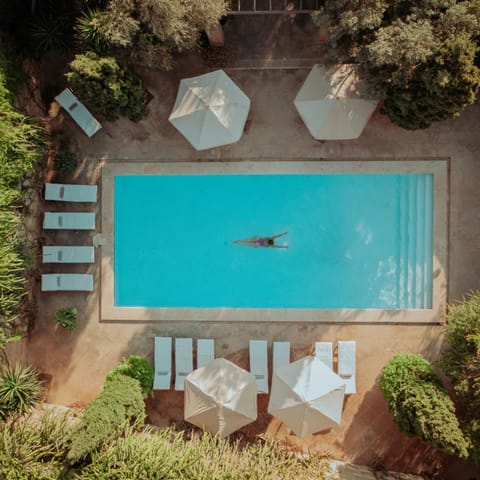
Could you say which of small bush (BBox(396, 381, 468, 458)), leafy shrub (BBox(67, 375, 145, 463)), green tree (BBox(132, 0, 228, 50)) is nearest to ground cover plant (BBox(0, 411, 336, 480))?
leafy shrub (BBox(67, 375, 145, 463))

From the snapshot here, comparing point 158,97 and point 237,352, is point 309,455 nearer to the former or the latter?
point 237,352

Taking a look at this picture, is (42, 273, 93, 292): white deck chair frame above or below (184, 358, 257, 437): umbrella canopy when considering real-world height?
above

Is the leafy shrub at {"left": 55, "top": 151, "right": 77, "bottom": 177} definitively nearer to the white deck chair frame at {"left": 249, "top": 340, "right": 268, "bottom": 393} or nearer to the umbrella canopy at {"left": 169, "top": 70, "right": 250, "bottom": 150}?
the umbrella canopy at {"left": 169, "top": 70, "right": 250, "bottom": 150}

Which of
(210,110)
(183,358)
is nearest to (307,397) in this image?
(183,358)

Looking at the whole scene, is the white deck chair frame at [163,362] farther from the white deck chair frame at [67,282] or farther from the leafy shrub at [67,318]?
the white deck chair frame at [67,282]

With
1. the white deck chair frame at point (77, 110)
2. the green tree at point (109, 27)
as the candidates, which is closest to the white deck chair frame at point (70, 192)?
the white deck chair frame at point (77, 110)

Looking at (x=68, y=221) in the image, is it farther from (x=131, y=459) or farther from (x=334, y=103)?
(x=334, y=103)
